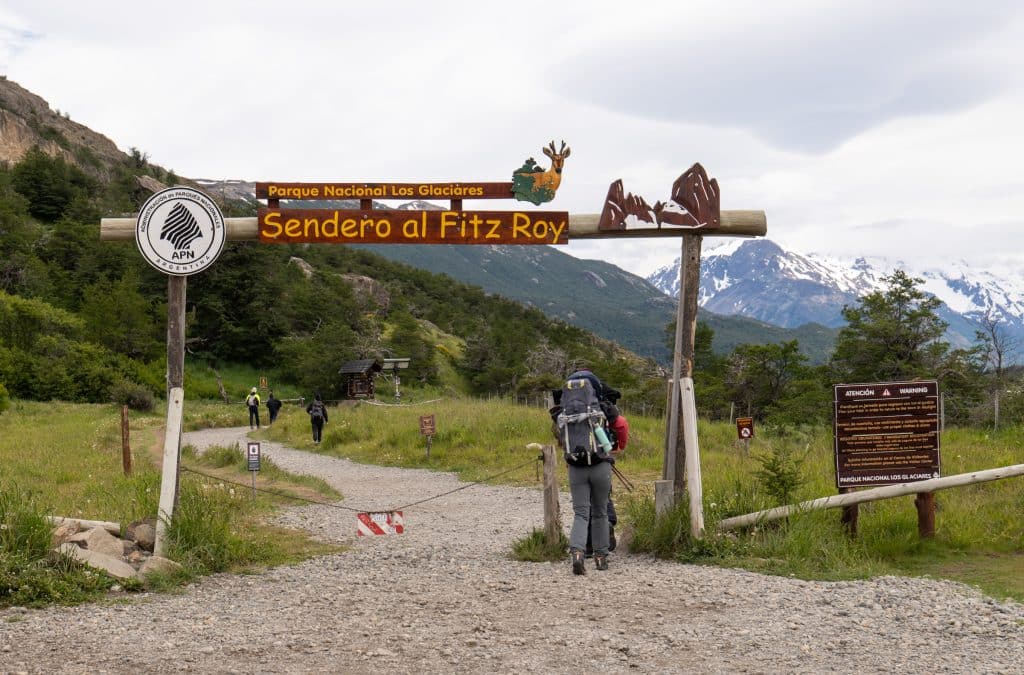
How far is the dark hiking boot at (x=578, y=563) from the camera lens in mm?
7602

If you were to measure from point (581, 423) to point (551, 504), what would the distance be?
113 centimetres

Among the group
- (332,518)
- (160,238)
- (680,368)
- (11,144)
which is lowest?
(332,518)

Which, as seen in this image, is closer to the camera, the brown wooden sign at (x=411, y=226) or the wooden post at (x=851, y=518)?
the wooden post at (x=851, y=518)

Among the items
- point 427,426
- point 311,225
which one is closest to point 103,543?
point 311,225

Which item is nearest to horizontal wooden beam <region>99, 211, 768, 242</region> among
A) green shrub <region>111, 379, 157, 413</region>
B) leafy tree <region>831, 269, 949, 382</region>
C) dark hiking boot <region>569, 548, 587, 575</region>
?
dark hiking boot <region>569, 548, 587, 575</region>

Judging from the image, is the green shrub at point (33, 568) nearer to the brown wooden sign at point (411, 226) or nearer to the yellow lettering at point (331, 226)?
the brown wooden sign at point (411, 226)

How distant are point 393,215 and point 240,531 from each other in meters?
4.00

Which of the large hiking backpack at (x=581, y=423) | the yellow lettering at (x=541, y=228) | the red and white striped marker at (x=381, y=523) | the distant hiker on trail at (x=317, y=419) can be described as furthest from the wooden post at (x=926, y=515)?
the distant hiker on trail at (x=317, y=419)

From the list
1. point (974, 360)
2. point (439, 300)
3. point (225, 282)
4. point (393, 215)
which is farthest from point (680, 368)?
point (439, 300)

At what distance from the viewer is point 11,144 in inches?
4124

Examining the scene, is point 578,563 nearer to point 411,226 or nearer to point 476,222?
point 476,222

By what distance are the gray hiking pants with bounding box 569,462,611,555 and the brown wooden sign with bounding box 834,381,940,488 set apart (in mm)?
2686

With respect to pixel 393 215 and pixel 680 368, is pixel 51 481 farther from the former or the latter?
pixel 680 368

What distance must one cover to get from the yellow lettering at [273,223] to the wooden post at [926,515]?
7.51 m
